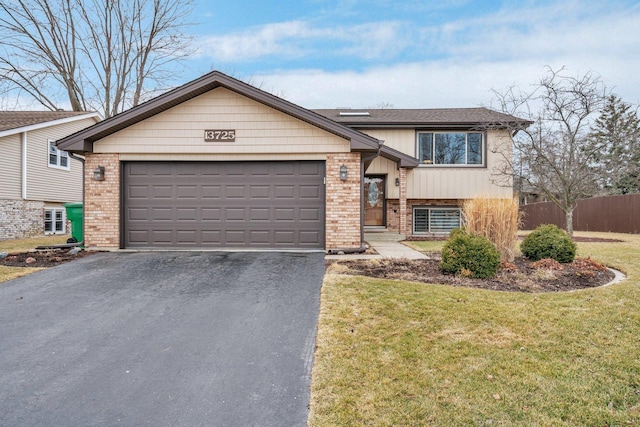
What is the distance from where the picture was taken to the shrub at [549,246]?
24.1 feet

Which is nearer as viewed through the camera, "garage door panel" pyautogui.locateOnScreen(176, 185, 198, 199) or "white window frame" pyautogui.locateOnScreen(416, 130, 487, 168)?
"garage door panel" pyautogui.locateOnScreen(176, 185, 198, 199)

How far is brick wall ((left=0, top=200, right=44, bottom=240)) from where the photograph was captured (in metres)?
14.2

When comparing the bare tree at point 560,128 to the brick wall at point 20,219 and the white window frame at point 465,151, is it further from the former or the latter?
the brick wall at point 20,219

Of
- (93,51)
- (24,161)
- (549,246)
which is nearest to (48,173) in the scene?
(24,161)

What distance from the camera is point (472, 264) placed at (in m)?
6.21

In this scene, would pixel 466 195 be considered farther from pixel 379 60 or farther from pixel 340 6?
pixel 379 60

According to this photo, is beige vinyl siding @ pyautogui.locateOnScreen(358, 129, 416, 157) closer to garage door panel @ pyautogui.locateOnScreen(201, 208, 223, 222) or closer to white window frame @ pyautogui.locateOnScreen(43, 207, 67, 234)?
garage door panel @ pyautogui.locateOnScreen(201, 208, 223, 222)

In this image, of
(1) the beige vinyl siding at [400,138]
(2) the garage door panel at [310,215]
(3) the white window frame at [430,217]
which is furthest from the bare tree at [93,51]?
(2) the garage door panel at [310,215]

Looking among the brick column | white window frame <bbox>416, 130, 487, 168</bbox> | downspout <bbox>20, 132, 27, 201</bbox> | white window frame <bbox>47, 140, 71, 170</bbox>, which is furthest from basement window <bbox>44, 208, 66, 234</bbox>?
white window frame <bbox>416, 130, 487, 168</bbox>

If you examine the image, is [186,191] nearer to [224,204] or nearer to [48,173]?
[224,204]

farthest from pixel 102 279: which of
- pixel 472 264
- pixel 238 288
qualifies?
pixel 472 264

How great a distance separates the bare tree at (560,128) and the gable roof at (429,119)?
2.14 ft

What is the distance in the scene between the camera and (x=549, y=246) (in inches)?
294

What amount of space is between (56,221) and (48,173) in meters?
2.30
